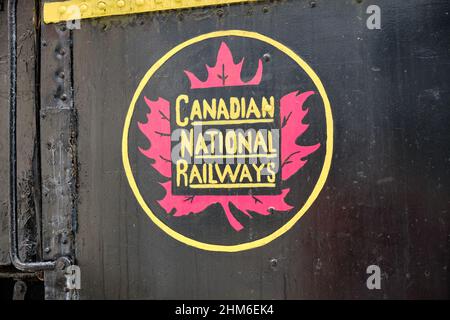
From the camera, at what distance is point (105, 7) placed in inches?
72.1

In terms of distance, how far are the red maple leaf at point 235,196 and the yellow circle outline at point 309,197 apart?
0.13ft

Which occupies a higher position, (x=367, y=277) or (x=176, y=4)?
(x=176, y=4)

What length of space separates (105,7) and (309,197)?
84 cm

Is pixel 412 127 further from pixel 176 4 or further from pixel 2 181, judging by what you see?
pixel 2 181

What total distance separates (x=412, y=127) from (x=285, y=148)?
1.12 feet

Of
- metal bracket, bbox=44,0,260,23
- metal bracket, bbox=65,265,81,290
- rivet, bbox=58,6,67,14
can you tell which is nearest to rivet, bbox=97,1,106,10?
metal bracket, bbox=44,0,260,23

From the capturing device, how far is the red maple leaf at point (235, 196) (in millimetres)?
1659

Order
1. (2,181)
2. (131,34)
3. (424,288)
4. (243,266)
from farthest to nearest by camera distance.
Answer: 1. (2,181)
2. (131,34)
3. (243,266)
4. (424,288)

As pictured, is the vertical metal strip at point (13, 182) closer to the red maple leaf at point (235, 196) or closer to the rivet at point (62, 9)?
the rivet at point (62, 9)

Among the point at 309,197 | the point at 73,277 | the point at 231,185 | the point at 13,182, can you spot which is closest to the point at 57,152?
the point at 13,182

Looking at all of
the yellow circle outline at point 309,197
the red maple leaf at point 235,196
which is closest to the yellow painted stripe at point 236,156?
the red maple leaf at point 235,196

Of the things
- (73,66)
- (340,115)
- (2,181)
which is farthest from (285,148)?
(2,181)

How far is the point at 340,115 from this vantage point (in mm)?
1636

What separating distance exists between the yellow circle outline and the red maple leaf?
0.04m
